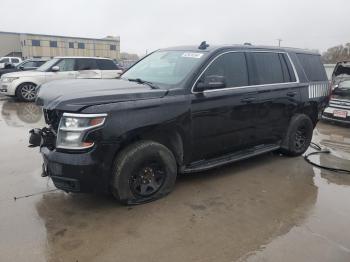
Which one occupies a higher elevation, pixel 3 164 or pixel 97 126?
pixel 97 126

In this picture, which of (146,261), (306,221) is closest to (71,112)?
(146,261)

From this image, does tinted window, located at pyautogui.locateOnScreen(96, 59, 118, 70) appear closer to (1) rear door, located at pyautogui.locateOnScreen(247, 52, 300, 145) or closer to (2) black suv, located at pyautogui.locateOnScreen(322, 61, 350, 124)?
(2) black suv, located at pyautogui.locateOnScreen(322, 61, 350, 124)

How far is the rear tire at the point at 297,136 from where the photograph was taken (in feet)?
18.9

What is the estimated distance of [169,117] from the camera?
156 inches

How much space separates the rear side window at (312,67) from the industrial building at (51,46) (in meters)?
63.4

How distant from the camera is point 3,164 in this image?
5258 millimetres

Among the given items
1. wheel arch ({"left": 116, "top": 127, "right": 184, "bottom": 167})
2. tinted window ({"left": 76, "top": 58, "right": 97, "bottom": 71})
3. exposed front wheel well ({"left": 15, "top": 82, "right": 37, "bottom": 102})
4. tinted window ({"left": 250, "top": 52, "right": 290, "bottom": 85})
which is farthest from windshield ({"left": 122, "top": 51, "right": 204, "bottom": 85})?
exposed front wheel well ({"left": 15, "top": 82, "right": 37, "bottom": 102})

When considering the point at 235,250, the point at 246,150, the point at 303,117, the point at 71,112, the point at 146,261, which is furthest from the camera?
the point at 303,117

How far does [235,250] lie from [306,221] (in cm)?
106

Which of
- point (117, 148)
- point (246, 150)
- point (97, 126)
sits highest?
point (97, 126)

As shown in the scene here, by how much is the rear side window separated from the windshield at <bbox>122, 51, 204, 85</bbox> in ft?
7.75

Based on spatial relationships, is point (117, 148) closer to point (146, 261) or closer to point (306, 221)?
point (146, 261)

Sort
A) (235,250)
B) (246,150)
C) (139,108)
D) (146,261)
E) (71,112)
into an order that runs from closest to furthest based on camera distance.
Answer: (146,261) → (235,250) → (71,112) → (139,108) → (246,150)

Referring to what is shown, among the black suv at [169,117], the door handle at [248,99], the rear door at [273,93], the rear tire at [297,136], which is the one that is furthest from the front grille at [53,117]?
→ the rear tire at [297,136]
